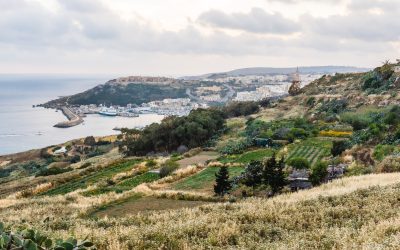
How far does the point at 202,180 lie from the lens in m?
33.7

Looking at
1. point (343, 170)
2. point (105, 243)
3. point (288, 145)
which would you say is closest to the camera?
point (105, 243)

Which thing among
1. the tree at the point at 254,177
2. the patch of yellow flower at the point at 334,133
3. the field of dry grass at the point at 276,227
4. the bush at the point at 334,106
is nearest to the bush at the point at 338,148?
the tree at the point at 254,177

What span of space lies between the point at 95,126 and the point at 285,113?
106311mm

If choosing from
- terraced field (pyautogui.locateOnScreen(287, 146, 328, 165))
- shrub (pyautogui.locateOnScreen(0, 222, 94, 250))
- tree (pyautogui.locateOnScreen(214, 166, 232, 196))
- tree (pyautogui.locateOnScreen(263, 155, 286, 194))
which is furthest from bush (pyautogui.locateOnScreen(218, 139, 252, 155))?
shrub (pyautogui.locateOnScreen(0, 222, 94, 250))

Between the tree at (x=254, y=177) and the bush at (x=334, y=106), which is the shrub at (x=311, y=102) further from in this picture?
the tree at (x=254, y=177)

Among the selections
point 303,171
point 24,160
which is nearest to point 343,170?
point 303,171

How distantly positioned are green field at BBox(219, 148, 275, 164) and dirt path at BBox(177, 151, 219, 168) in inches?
100

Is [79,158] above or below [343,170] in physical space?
below

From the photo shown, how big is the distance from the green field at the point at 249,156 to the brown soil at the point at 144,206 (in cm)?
1810

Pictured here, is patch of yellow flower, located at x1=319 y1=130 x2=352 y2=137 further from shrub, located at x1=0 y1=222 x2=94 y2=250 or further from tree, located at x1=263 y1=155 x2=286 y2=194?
shrub, located at x1=0 y1=222 x2=94 y2=250

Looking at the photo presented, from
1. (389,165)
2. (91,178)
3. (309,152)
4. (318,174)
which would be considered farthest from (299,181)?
(91,178)

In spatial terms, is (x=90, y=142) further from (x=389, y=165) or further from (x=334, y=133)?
(x=389, y=165)

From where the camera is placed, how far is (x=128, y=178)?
39.5m

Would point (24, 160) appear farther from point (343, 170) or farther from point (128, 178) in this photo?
point (343, 170)
